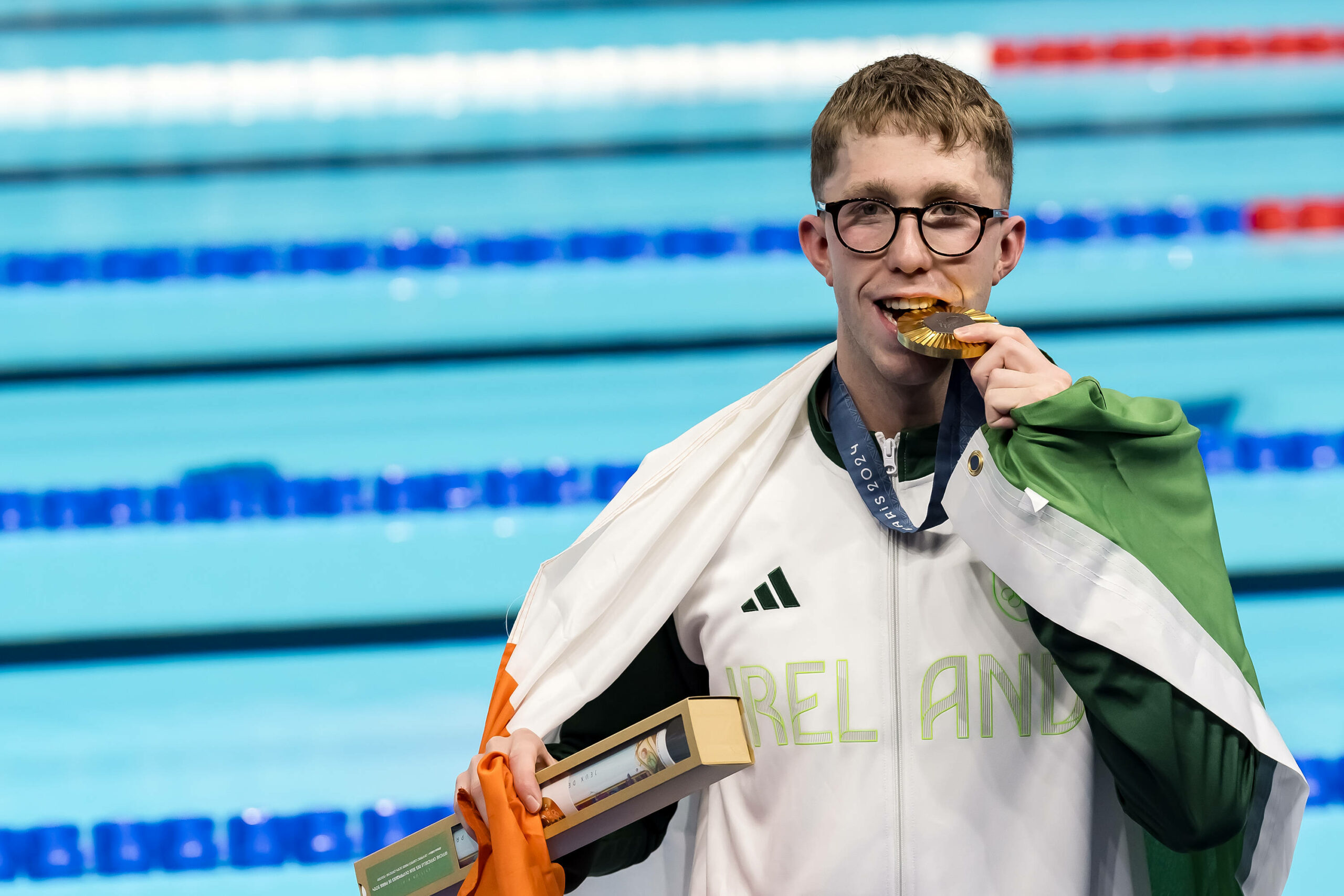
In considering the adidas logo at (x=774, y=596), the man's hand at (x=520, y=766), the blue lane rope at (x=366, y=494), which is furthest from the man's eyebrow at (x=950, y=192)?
the blue lane rope at (x=366, y=494)

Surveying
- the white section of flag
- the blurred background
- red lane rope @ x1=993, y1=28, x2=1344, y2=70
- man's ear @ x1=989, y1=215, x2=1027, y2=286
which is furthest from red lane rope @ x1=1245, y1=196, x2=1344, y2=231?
man's ear @ x1=989, y1=215, x2=1027, y2=286

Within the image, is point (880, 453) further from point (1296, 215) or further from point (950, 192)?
point (1296, 215)

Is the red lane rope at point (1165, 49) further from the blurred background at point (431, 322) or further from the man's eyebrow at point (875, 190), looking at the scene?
the man's eyebrow at point (875, 190)

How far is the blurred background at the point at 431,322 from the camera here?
2.43 metres

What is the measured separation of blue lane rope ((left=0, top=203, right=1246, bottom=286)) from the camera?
2.98 m

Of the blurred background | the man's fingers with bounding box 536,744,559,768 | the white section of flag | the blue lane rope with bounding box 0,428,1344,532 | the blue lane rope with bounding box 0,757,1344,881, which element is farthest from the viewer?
the white section of flag

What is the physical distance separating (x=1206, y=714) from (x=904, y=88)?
56 cm

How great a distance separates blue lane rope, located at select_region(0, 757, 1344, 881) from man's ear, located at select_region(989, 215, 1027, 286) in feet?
5.21

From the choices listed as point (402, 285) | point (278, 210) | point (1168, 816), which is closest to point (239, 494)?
point (402, 285)

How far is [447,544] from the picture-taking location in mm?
2590

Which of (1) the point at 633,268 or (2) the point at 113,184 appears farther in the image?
(2) the point at 113,184

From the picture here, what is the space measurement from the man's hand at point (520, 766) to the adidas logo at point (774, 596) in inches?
8.5

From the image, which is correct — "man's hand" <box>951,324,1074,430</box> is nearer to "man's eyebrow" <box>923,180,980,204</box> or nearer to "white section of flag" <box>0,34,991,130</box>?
"man's eyebrow" <box>923,180,980,204</box>

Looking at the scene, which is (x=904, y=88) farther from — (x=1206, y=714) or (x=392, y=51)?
(x=392, y=51)
